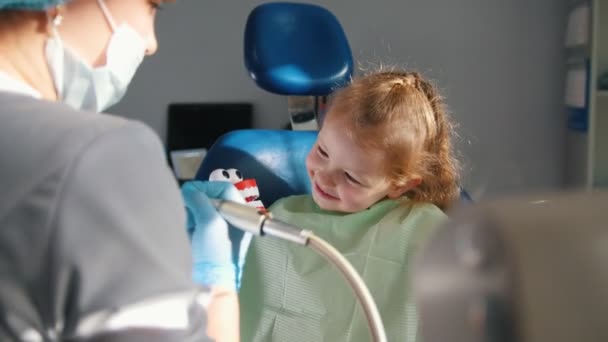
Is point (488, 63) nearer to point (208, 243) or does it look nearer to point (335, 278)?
point (335, 278)

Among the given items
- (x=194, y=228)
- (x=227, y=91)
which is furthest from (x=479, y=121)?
(x=194, y=228)

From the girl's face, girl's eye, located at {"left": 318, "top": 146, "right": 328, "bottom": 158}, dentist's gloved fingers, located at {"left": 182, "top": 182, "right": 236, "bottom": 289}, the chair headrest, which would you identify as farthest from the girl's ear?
dentist's gloved fingers, located at {"left": 182, "top": 182, "right": 236, "bottom": 289}

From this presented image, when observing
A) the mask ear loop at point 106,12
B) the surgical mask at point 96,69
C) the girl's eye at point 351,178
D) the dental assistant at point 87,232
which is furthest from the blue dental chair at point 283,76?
Answer: the dental assistant at point 87,232

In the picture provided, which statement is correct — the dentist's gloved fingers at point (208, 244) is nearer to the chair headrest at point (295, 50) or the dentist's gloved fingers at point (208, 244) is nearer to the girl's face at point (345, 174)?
the girl's face at point (345, 174)

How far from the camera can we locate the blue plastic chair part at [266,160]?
1.52m

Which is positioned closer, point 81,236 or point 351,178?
point 81,236

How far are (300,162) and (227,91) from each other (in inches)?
60.4

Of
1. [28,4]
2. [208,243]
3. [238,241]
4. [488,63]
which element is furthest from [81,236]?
→ [488,63]

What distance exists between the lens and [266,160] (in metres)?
1.54

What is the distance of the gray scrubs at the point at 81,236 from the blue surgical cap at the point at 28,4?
12cm

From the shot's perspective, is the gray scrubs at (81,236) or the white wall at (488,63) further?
the white wall at (488,63)

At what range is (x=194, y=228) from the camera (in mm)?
936

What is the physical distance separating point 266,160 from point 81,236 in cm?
104

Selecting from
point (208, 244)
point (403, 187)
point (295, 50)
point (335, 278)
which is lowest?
point (335, 278)
